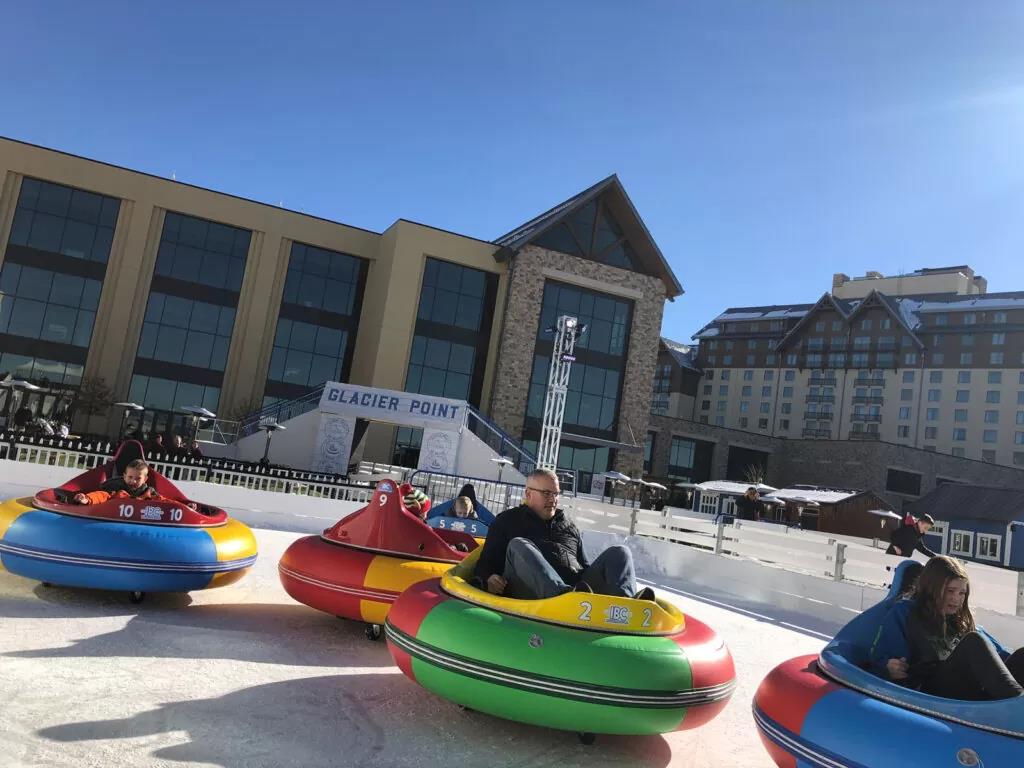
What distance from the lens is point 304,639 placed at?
22.0 feet

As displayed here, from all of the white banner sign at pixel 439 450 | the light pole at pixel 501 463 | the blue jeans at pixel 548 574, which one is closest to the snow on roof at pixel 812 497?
the light pole at pixel 501 463

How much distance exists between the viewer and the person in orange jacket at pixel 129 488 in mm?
7281

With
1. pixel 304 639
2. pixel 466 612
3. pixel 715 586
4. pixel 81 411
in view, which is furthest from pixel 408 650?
pixel 81 411

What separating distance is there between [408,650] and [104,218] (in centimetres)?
3561

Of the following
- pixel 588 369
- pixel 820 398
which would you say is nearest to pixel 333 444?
pixel 588 369

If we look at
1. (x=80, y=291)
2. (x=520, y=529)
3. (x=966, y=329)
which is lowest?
(x=520, y=529)

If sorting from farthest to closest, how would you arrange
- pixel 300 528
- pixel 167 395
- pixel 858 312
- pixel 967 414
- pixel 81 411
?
pixel 858 312 < pixel 967 414 < pixel 167 395 < pixel 81 411 < pixel 300 528

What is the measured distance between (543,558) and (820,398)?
77.4 metres

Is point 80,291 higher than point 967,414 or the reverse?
the reverse

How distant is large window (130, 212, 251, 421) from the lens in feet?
115

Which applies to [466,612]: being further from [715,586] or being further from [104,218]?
[104,218]

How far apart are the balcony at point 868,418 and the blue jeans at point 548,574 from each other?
7606 centimetres

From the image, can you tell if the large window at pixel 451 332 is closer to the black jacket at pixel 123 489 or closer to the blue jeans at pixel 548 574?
the black jacket at pixel 123 489

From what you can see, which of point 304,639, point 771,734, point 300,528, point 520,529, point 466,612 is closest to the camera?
point 771,734
